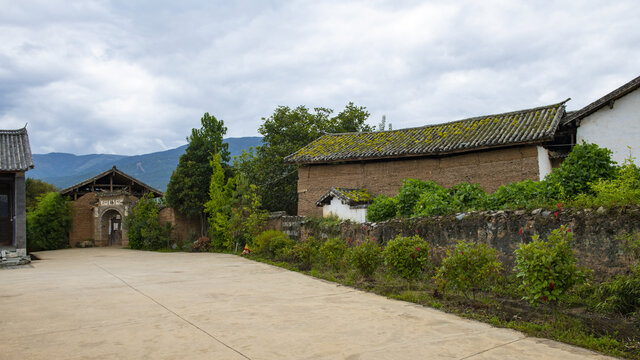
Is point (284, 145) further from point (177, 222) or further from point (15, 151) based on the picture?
point (15, 151)

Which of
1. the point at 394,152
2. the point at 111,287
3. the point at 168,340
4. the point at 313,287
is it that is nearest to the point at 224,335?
the point at 168,340

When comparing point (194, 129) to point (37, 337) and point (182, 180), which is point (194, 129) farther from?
point (37, 337)

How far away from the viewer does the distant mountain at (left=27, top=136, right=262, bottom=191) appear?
116062 mm

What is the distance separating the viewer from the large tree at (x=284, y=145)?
2703cm

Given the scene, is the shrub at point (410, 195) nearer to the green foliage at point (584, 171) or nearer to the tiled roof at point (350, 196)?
the tiled roof at point (350, 196)

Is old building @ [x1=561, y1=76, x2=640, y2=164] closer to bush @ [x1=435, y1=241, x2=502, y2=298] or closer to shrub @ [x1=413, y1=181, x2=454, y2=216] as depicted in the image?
shrub @ [x1=413, y1=181, x2=454, y2=216]

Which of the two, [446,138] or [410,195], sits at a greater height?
[446,138]

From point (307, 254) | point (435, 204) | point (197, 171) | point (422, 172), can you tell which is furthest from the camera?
point (197, 171)

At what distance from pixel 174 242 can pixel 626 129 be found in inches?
784

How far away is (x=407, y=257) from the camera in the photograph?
28.8 feet

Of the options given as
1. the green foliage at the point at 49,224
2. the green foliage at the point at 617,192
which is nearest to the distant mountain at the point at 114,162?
the green foliage at the point at 49,224

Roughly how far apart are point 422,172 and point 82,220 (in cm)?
1942

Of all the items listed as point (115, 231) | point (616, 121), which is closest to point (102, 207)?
point (115, 231)

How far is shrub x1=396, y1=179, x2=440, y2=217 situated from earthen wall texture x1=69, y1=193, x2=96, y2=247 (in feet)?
63.7
